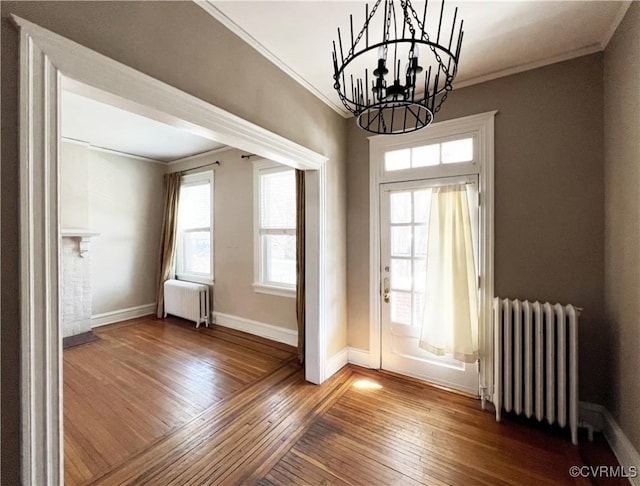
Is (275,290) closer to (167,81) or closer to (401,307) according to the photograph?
(401,307)

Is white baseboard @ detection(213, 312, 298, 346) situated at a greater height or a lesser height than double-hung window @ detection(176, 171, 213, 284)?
lesser

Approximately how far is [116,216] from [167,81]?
4.07 m

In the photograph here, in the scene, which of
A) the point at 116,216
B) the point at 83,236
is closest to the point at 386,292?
Result: the point at 83,236

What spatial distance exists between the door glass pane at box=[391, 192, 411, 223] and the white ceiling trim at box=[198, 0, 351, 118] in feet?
3.80

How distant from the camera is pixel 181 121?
1549 millimetres

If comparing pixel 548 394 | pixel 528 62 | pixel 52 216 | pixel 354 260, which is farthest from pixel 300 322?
pixel 528 62

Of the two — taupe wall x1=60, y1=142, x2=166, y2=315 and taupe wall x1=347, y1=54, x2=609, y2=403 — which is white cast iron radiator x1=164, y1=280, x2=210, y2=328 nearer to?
taupe wall x1=60, y1=142, x2=166, y2=315

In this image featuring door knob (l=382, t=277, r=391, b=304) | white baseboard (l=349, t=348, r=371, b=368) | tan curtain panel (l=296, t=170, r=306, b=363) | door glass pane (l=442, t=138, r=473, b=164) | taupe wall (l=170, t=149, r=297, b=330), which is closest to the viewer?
door glass pane (l=442, t=138, r=473, b=164)

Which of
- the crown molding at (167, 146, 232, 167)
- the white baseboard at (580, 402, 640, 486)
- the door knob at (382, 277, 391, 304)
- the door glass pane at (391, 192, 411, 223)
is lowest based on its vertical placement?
the white baseboard at (580, 402, 640, 486)

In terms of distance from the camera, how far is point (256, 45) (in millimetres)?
1973

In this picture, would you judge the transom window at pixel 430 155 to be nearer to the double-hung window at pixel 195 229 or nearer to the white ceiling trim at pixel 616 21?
the white ceiling trim at pixel 616 21

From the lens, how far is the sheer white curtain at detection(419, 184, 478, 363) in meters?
2.40

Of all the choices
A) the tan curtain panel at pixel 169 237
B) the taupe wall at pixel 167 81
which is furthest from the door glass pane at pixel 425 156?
the tan curtain panel at pixel 169 237

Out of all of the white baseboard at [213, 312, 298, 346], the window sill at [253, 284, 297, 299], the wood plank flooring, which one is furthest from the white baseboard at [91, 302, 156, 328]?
the window sill at [253, 284, 297, 299]
